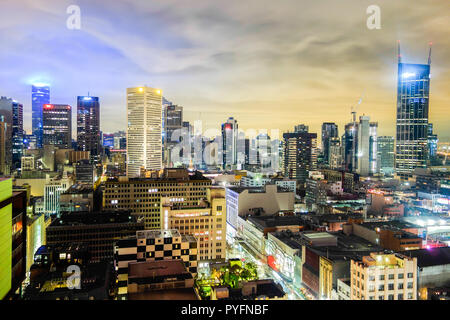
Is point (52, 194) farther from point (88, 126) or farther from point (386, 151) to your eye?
point (386, 151)

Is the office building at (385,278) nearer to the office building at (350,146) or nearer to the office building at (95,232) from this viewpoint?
the office building at (95,232)

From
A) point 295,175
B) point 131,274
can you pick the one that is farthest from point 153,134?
point 131,274

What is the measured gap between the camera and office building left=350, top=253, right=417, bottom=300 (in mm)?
6395

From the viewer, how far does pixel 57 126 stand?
35.0 meters

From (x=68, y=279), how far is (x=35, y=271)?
2346 millimetres

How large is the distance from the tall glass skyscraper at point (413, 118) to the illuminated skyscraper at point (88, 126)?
3357 centimetres

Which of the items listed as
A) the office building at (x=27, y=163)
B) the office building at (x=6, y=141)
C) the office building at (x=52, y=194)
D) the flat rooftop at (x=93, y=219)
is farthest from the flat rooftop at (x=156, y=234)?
the office building at (x=27, y=163)

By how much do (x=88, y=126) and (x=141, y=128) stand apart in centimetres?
1321

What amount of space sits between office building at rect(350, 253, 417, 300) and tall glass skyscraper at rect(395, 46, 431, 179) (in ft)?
93.5

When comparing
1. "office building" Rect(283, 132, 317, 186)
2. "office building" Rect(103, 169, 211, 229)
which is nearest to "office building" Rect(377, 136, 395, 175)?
"office building" Rect(283, 132, 317, 186)

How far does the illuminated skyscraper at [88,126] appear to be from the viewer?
1515 inches

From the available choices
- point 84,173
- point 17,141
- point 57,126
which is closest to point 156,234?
point 84,173

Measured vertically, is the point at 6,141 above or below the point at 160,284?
above
